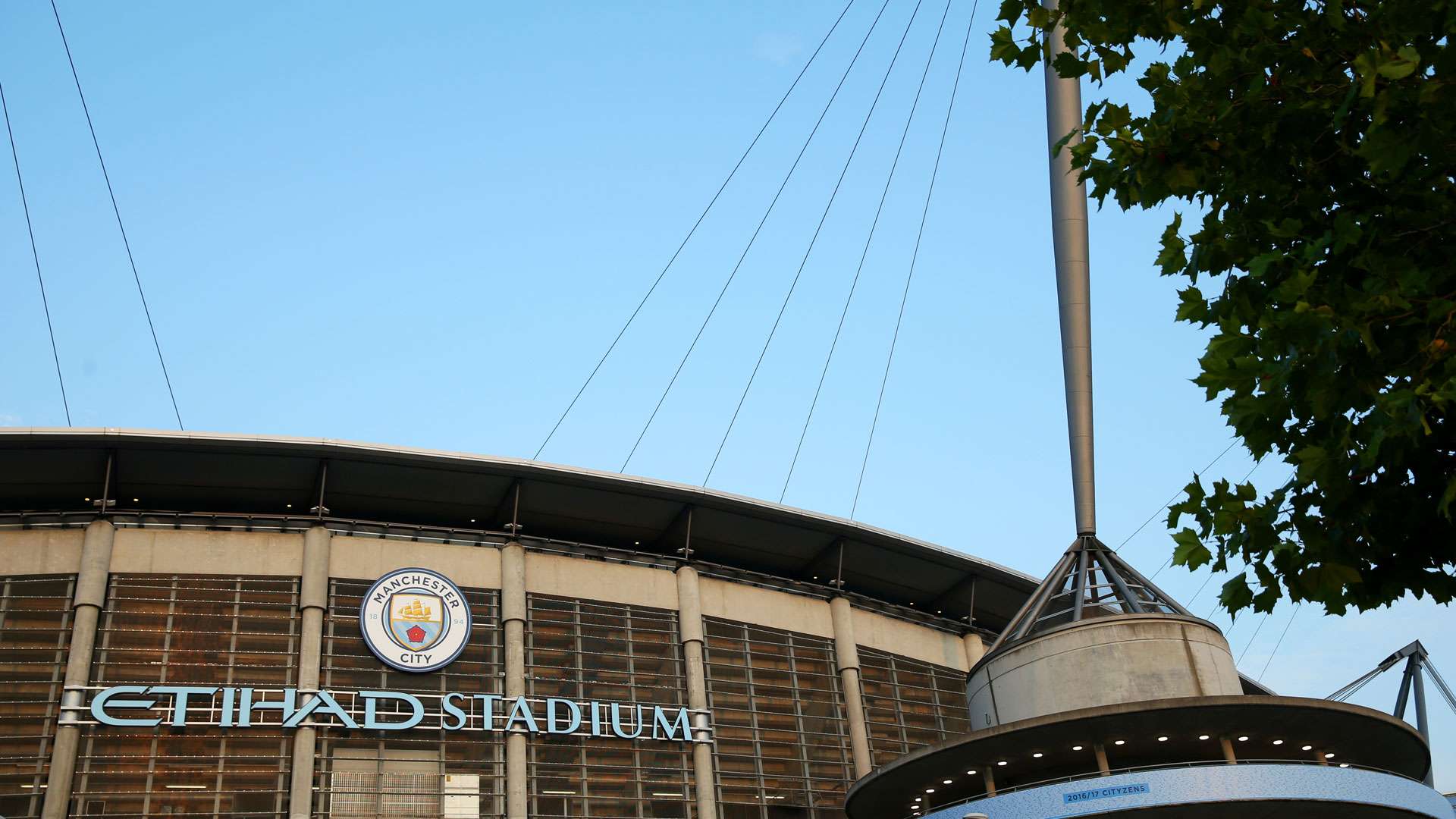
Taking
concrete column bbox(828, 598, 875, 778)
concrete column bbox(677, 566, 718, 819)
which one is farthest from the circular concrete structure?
concrete column bbox(828, 598, 875, 778)

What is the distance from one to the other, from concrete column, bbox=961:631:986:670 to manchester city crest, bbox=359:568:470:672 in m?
22.9

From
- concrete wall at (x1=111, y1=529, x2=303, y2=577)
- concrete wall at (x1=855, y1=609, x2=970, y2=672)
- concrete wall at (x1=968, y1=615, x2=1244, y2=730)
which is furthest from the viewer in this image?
concrete wall at (x1=855, y1=609, x2=970, y2=672)

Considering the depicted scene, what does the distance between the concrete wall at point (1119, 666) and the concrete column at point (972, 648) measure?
55.7 feet

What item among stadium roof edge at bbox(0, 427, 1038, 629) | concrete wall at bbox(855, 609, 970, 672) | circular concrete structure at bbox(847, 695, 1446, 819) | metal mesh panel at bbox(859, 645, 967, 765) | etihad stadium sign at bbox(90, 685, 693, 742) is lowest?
circular concrete structure at bbox(847, 695, 1446, 819)

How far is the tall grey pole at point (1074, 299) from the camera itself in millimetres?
45875

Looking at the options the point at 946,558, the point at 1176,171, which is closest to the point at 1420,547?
the point at 1176,171

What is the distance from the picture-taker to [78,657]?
38438mm

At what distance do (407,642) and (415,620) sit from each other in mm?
938

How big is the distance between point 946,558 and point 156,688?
30427 millimetres

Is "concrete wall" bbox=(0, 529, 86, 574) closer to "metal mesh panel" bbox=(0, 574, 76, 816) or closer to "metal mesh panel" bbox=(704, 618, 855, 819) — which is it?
"metal mesh panel" bbox=(0, 574, 76, 816)

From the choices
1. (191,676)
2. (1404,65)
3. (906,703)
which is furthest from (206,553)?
(1404,65)

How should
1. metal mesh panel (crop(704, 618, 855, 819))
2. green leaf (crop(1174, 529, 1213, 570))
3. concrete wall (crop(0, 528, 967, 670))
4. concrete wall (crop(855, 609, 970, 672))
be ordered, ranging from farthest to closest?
concrete wall (crop(855, 609, 970, 672)), metal mesh panel (crop(704, 618, 855, 819)), concrete wall (crop(0, 528, 967, 670)), green leaf (crop(1174, 529, 1213, 570))

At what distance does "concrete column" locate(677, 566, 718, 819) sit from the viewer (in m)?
43.8

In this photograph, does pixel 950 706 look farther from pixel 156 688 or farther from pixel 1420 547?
pixel 1420 547
